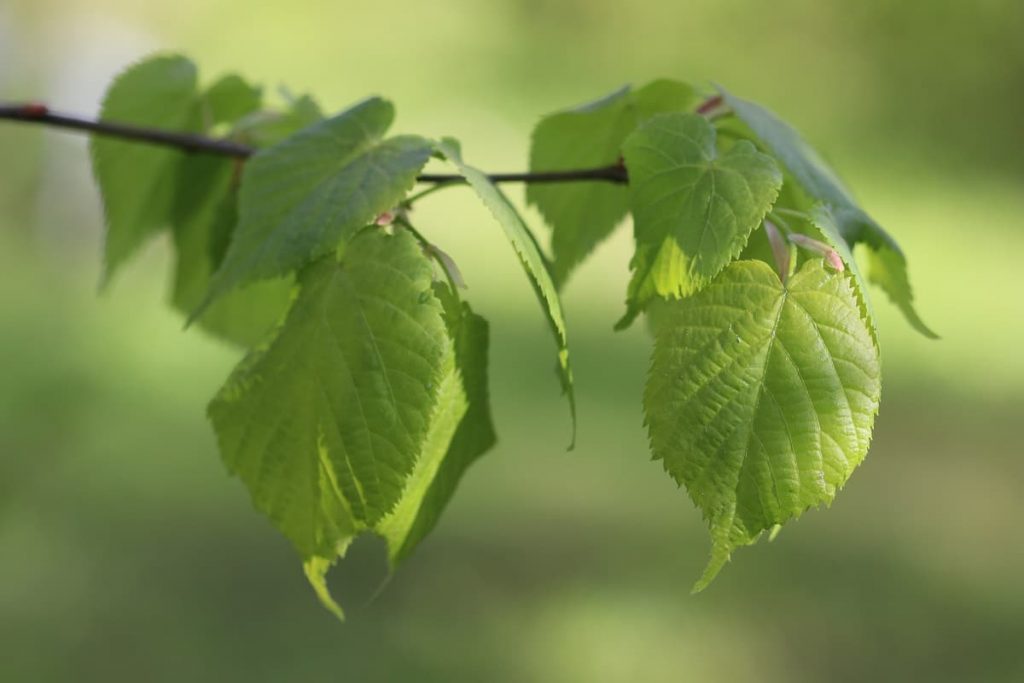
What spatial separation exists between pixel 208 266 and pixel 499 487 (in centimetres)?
209

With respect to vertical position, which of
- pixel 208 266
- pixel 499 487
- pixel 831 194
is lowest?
pixel 499 487

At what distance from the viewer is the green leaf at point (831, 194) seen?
699 mm

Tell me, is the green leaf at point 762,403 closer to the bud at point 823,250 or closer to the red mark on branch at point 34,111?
the bud at point 823,250

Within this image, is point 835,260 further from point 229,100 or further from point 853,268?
point 229,100

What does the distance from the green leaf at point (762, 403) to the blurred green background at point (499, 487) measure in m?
0.22

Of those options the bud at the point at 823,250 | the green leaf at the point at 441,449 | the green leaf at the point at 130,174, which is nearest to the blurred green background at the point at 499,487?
the green leaf at the point at 441,449

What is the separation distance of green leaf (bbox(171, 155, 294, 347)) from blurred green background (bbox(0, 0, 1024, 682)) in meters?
0.36

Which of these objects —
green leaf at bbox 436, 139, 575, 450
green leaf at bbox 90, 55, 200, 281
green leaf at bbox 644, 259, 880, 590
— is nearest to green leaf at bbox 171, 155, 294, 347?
green leaf at bbox 90, 55, 200, 281

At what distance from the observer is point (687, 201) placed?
617 millimetres

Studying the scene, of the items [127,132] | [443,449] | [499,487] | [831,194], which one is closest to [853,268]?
[831,194]

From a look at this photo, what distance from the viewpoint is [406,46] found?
6.44 m

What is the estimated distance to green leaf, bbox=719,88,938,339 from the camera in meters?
0.70

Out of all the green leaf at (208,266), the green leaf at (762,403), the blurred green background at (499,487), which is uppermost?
the green leaf at (762,403)

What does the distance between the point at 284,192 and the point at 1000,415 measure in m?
3.38
